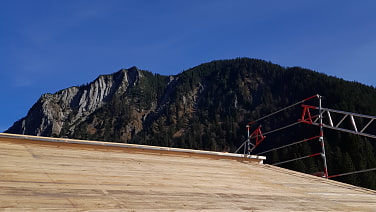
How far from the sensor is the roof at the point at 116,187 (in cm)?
227

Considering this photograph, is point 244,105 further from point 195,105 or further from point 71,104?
point 71,104

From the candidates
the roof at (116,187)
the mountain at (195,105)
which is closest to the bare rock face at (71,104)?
the mountain at (195,105)

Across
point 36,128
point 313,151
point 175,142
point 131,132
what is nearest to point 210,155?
point 313,151

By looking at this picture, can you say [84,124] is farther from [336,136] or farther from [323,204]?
[323,204]

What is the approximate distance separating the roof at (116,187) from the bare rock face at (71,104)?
466 ft

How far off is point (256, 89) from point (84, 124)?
76.7 meters

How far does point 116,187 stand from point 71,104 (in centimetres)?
16915

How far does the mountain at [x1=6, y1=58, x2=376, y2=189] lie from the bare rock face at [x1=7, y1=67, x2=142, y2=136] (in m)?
0.46

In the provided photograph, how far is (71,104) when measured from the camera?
6348 inches

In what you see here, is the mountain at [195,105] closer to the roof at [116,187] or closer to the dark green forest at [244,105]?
the dark green forest at [244,105]

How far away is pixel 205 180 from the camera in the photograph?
407 cm

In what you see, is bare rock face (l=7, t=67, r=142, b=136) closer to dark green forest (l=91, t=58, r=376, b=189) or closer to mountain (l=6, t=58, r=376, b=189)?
mountain (l=6, t=58, r=376, b=189)

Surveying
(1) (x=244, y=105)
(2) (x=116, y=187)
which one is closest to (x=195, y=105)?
(1) (x=244, y=105)

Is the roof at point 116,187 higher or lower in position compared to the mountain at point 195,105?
lower
